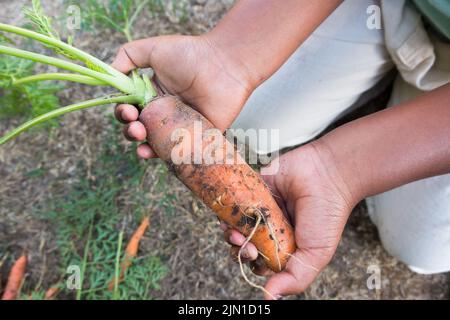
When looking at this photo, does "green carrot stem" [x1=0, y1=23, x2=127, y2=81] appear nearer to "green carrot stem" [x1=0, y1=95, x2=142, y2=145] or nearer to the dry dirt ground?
"green carrot stem" [x1=0, y1=95, x2=142, y2=145]

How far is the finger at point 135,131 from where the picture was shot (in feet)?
3.66

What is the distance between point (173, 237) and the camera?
1.57 metres

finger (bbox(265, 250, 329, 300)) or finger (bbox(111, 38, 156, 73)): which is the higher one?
finger (bbox(111, 38, 156, 73))

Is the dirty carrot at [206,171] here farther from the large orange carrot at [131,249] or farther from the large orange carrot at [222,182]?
the large orange carrot at [131,249]

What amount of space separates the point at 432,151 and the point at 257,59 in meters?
0.51

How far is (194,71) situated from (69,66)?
0.31 meters

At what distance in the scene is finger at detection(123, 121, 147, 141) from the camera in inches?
43.9

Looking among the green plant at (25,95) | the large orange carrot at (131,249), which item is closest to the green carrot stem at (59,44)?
Answer: the green plant at (25,95)

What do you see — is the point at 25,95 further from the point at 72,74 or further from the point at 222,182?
the point at 222,182

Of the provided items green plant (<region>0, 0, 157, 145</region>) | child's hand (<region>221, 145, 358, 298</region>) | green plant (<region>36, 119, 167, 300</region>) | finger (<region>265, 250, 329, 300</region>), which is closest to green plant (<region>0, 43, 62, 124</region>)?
green plant (<region>36, 119, 167, 300</region>)

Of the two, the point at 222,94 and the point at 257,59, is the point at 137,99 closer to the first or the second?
the point at 222,94
